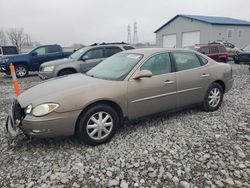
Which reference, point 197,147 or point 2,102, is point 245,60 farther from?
point 2,102

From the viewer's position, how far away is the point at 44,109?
10.4 ft

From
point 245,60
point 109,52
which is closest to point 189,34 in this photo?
point 245,60

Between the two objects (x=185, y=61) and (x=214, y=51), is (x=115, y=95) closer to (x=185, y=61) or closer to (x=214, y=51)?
(x=185, y=61)

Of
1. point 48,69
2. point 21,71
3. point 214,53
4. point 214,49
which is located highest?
point 214,49

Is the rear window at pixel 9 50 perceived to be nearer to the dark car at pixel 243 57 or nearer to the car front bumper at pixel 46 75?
the car front bumper at pixel 46 75

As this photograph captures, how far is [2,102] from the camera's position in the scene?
644cm

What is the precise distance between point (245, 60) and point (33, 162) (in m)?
15.0

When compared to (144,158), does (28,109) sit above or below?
above

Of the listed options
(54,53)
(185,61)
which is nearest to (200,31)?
(54,53)

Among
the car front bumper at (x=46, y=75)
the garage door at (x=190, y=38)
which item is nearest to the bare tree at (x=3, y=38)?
the garage door at (x=190, y=38)

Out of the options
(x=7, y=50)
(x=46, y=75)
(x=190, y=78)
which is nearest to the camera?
(x=190, y=78)

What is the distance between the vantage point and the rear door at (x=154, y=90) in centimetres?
380

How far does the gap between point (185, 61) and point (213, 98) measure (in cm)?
116

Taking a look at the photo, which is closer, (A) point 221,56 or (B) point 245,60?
(A) point 221,56
